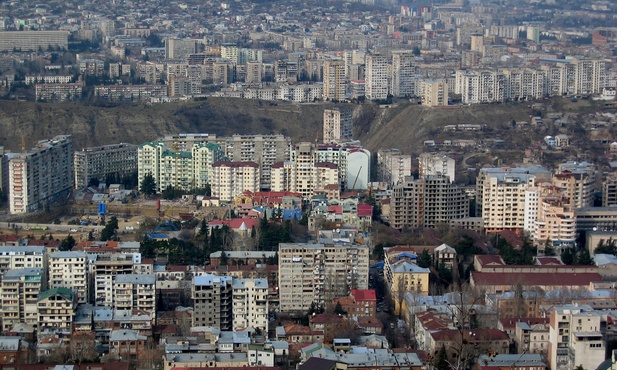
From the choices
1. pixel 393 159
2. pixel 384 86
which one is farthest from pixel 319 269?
pixel 384 86

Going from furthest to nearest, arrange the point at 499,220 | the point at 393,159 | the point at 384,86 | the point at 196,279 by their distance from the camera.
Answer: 1. the point at 384,86
2. the point at 393,159
3. the point at 499,220
4. the point at 196,279

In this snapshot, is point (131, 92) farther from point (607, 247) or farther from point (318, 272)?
point (318, 272)

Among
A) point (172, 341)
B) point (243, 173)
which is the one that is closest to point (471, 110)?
point (243, 173)

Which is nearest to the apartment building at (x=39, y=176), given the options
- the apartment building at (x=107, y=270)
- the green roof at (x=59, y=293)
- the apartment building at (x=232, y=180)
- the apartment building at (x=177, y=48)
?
the apartment building at (x=232, y=180)

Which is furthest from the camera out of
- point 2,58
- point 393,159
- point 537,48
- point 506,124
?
point 537,48

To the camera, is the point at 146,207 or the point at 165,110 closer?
the point at 146,207

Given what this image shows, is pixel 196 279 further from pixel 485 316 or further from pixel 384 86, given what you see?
pixel 384 86

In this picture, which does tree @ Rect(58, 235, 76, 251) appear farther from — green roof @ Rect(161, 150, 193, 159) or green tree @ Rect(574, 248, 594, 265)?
green tree @ Rect(574, 248, 594, 265)
